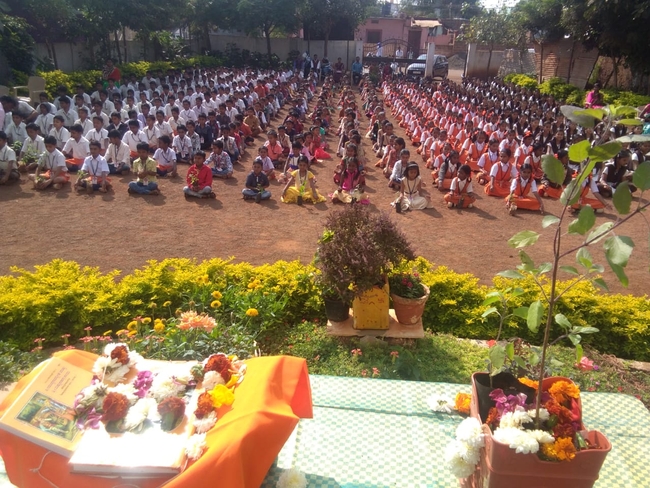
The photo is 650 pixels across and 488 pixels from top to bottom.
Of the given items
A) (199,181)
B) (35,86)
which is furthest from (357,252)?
(35,86)

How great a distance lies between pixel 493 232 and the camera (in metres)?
7.21

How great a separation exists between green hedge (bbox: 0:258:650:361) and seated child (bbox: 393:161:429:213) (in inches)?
127

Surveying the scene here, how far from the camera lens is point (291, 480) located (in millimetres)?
2396

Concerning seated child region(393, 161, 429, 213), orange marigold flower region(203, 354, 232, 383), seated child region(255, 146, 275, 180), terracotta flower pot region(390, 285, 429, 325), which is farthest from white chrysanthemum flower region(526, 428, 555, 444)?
seated child region(255, 146, 275, 180)

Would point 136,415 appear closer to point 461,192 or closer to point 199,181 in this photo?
point 199,181

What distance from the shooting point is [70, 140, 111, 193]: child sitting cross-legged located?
8242 millimetres

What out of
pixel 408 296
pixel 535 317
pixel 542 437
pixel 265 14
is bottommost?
pixel 408 296

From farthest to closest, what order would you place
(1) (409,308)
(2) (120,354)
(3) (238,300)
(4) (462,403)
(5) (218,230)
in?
(5) (218,230) → (3) (238,300) → (1) (409,308) → (4) (462,403) → (2) (120,354)

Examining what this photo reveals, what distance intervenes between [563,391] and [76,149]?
9594 millimetres

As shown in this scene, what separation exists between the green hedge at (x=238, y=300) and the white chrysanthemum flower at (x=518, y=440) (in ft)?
8.35

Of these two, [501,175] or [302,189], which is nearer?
[302,189]

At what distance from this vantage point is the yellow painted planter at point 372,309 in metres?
4.13

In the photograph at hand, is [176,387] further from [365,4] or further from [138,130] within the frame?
[365,4]

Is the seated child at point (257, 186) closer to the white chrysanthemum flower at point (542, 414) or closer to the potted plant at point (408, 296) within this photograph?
the potted plant at point (408, 296)
